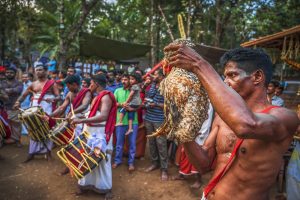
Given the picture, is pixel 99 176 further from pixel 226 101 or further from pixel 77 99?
pixel 226 101

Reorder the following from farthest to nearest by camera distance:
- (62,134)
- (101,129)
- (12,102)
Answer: (12,102)
(101,129)
(62,134)

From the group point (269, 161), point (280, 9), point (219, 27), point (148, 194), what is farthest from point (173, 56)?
point (219, 27)

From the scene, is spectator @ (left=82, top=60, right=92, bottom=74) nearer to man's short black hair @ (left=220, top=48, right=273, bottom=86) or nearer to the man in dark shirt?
the man in dark shirt

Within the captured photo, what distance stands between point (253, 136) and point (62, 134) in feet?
11.9

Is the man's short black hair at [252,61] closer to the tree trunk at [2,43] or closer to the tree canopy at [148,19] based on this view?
the tree canopy at [148,19]

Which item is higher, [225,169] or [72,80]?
[72,80]

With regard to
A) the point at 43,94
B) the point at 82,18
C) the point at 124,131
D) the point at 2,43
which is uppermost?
the point at 82,18

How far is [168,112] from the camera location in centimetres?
150

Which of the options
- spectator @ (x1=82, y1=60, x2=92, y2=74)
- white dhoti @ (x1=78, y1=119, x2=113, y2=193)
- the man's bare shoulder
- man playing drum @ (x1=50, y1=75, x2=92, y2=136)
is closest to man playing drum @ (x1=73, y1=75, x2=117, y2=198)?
white dhoti @ (x1=78, y1=119, x2=113, y2=193)

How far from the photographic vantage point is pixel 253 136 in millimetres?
1289

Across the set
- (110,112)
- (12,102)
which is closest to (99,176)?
(110,112)

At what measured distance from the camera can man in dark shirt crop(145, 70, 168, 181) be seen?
5461mm

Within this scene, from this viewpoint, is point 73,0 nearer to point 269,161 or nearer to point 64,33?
point 64,33

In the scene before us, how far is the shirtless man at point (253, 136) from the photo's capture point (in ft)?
4.40
